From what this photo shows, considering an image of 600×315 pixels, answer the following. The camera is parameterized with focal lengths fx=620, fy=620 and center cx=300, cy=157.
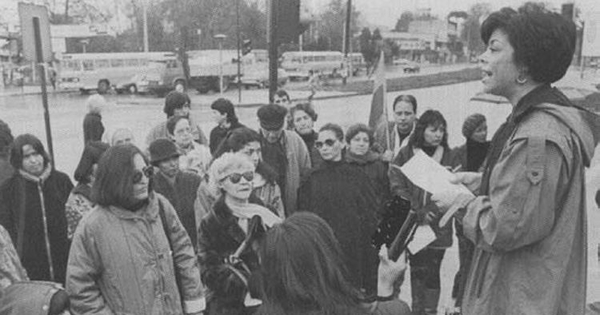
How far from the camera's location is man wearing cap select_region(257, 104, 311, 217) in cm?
505

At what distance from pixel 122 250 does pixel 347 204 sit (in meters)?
2.00

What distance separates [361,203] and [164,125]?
2.56 m

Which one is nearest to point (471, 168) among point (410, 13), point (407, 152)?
point (407, 152)

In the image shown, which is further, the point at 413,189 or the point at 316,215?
the point at 413,189

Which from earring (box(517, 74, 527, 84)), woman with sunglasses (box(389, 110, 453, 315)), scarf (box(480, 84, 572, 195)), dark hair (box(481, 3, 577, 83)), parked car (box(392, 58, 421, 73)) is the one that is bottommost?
parked car (box(392, 58, 421, 73))

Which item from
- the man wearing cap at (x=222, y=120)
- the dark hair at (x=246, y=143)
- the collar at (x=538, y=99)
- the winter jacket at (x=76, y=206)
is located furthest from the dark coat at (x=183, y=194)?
the collar at (x=538, y=99)

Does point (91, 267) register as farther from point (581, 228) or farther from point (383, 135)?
point (383, 135)

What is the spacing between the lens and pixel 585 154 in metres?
2.04

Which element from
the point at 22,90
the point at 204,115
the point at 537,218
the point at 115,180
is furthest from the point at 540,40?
the point at 22,90

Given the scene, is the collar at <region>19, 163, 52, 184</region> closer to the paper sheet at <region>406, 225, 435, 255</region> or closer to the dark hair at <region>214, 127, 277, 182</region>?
the dark hair at <region>214, 127, 277, 182</region>

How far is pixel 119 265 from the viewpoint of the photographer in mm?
2947

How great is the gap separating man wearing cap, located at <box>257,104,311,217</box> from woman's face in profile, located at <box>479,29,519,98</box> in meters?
2.93

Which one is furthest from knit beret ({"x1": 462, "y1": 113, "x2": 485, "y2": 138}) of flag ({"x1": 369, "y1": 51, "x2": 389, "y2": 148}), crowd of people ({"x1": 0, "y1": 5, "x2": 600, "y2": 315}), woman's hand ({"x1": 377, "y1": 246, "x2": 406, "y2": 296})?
woman's hand ({"x1": 377, "y1": 246, "x2": 406, "y2": 296})

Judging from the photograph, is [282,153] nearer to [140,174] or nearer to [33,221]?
[33,221]
